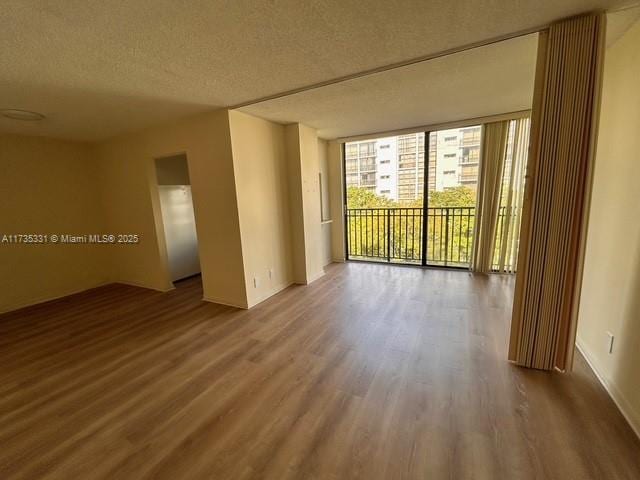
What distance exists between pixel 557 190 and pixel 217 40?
7.63 feet

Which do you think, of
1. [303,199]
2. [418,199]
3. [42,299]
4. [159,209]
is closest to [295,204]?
[303,199]

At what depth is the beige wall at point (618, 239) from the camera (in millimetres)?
1529

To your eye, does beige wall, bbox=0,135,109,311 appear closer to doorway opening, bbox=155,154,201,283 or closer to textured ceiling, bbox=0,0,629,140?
doorway opening, bbox=155,154,201,283

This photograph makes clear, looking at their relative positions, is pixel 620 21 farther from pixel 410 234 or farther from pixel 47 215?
pixel 47 215

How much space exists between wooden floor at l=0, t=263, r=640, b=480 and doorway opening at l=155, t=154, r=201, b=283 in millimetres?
1492

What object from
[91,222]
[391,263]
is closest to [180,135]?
[91,222]

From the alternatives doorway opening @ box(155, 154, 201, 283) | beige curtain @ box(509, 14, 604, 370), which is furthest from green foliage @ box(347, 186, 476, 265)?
doorway opening @ box(155, 154, 201, 283)

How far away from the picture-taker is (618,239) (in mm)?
1713

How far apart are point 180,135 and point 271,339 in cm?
266

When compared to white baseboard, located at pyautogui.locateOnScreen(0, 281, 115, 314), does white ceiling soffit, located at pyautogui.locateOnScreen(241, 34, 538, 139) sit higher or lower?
higher

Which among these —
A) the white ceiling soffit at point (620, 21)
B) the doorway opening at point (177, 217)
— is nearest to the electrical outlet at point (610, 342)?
the white ceiling soffit at point (620, 21)

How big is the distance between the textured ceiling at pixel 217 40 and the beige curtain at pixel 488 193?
8.09 feet

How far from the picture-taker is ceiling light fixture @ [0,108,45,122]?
2572 millimetres

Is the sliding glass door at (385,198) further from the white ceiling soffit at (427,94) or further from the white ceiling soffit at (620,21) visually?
the white ceiling soffit at (620,21)
